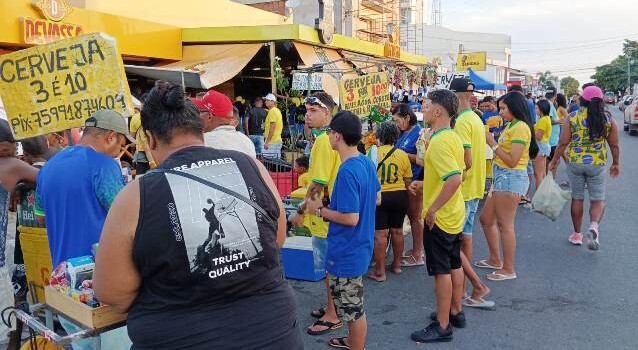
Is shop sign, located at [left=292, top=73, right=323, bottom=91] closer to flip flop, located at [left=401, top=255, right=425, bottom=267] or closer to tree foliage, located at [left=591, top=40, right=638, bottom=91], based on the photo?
flip flop, located at [left=401, top=255, right=425, bottom=267]

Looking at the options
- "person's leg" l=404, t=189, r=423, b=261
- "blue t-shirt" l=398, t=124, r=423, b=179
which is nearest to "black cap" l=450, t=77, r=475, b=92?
"blue t-shirt" l=398, t=124, r=423, b=179

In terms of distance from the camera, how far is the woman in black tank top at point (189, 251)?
5.92 feet

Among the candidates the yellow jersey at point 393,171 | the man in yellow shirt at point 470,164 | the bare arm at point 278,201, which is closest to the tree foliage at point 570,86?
the yellow jersey at point 393,171

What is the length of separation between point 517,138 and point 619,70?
8800 cm

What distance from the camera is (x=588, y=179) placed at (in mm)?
6590

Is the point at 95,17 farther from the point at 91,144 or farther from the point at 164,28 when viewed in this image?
the point at 91,144

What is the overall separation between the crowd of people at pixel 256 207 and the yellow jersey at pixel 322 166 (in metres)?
0.01

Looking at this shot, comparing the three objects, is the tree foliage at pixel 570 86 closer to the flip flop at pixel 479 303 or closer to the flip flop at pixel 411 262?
the flip flop at pixel 411 262

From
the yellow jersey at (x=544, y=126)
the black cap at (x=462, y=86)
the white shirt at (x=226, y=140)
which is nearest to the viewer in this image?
the white shirt at (x=226, y=140)

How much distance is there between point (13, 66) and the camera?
12.6 feet

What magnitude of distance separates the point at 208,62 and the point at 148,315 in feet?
37.9

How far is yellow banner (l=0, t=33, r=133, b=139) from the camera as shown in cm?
378

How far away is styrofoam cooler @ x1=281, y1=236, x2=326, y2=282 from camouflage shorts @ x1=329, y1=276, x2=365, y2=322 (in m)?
1.98

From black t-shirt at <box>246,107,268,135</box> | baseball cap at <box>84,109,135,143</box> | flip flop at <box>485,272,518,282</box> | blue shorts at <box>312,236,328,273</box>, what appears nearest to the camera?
baseball cap at <box>84,109,135,143</box>
